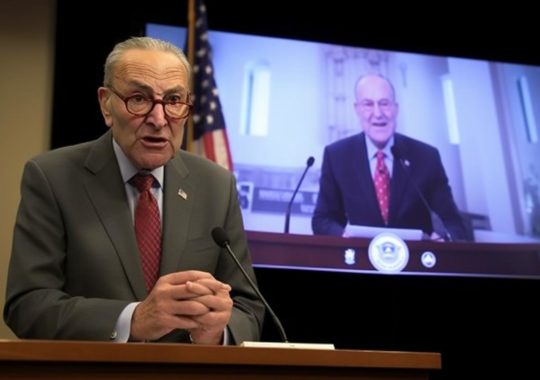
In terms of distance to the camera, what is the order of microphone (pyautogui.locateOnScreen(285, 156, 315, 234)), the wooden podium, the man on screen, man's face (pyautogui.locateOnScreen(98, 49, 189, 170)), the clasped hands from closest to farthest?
1. the wooden podium
2. the clasped hands
3. man's face (pyautogui.locateOnScreen(98, 49, 189, 170))
4. microphone (pyautogui.locateOnScreen(285, 156, 315, 234))
5. the man on screen

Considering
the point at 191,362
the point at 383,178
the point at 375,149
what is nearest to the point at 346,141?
the point at 375,149

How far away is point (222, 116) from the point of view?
3.87 metres

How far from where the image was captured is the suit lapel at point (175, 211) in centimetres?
206

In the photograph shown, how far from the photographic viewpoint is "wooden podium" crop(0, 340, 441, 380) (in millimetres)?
1186

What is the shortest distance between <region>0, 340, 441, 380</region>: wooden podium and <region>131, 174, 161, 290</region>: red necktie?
786mm

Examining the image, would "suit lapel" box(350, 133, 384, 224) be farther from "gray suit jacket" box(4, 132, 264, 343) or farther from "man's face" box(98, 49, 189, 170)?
"man's face" box(98, 49, 189, 170)

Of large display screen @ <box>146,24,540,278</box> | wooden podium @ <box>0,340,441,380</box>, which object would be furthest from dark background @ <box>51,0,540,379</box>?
wooden podium @ <box>0,340,441,380</box>

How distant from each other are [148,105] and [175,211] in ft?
1.10

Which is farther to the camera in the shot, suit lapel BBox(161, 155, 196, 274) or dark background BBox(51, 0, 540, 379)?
dark background BBox(51, 0, 540, 379)

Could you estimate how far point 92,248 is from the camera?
1982mm

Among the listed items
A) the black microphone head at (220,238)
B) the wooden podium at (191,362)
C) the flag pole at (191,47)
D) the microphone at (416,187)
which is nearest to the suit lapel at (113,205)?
the black microphone head at (220,238)

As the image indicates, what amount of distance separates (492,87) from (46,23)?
2.74 meters

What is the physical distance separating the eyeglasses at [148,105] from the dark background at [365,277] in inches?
74.1

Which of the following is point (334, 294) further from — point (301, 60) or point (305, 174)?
point (301, 60)
